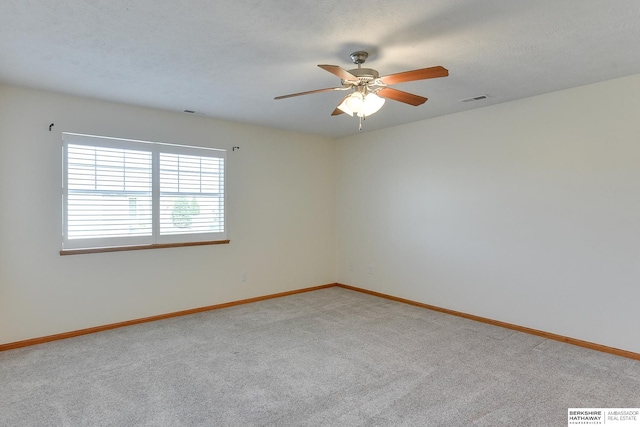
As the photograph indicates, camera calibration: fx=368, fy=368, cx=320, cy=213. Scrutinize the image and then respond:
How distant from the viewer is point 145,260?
4152 mm

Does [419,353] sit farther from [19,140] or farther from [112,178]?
[19,140]

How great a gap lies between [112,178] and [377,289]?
369 cm

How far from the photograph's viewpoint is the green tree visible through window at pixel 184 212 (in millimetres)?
4402

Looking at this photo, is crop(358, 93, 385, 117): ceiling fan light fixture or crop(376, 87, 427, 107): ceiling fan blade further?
crop(376, 87, 427, 107): ceiling fan blade

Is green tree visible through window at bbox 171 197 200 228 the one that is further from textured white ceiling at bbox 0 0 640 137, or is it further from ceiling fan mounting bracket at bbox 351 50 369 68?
ceiling fan mounting bracket at bbox 351 50 369 68

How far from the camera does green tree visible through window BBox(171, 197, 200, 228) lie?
4.40 metres

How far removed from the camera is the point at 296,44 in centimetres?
249

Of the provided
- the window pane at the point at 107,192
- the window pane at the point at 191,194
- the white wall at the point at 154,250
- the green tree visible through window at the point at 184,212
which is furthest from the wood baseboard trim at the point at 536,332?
the window pane at the point at 107,192

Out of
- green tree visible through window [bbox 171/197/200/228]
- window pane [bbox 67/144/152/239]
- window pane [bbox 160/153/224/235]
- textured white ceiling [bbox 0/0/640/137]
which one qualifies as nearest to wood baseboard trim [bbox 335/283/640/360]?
textured white ceiling [bbox 0/0/640/137]

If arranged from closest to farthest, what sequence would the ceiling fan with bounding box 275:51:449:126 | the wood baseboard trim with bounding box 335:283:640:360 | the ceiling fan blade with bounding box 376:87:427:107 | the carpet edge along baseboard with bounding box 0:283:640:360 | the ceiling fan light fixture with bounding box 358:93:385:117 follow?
the ceiling fan with bounding box 275:51:449:126 < the ceiling fan light fixture with bounding box 358:93:385:117 < the ceiling fan blade with bounding box 376:87:427:107 < the wood baseboard trim with bounding box 335:283:640:360 < the carpet edge along baseboard with bounding box 0:283:640:360

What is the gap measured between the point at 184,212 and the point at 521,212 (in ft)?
12.5

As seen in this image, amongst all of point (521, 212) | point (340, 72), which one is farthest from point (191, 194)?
point (521, 212)

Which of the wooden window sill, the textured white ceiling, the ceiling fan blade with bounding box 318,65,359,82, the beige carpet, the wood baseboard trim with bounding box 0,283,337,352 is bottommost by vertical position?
the beige carpet

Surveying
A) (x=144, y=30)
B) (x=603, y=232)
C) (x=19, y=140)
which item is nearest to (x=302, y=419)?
(x=144, y=30)
